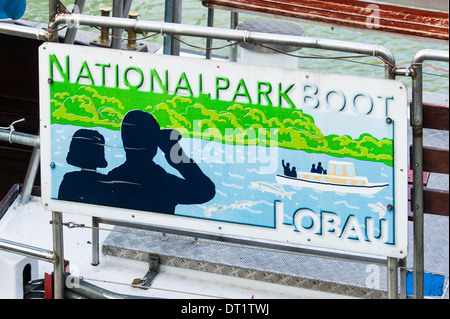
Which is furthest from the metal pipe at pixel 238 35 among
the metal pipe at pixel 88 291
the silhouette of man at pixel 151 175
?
the metal pipe at pixel 88 291

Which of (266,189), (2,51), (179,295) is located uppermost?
(2,51)

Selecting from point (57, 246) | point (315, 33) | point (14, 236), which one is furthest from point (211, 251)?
point (315, 33)

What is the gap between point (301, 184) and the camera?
10.3ft

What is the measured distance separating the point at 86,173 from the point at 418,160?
55.2 inches

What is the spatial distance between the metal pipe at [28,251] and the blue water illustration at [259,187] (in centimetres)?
53

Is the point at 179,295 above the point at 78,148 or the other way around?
the other way around

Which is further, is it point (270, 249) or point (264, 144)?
point (270, 249)

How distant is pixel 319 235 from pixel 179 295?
843 millimetres

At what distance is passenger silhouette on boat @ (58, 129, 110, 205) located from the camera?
11.1 feet

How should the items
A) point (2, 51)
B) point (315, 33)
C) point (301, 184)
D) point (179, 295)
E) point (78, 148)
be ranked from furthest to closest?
point (315, 33), point (2, 51), point (179, 295), point (78, 148), point (301, 184)

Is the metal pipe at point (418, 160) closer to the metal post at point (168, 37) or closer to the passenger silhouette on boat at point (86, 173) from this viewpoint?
the passenger silhouette on boat at point (86, 173)

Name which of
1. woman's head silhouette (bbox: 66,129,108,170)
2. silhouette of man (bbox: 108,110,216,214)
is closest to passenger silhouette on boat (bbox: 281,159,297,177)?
silhouette of man (bbox: 108,110,216,214)

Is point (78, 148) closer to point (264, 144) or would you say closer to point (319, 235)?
point (264, 144)

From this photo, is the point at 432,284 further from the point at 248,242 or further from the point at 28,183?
the point at 28,183
